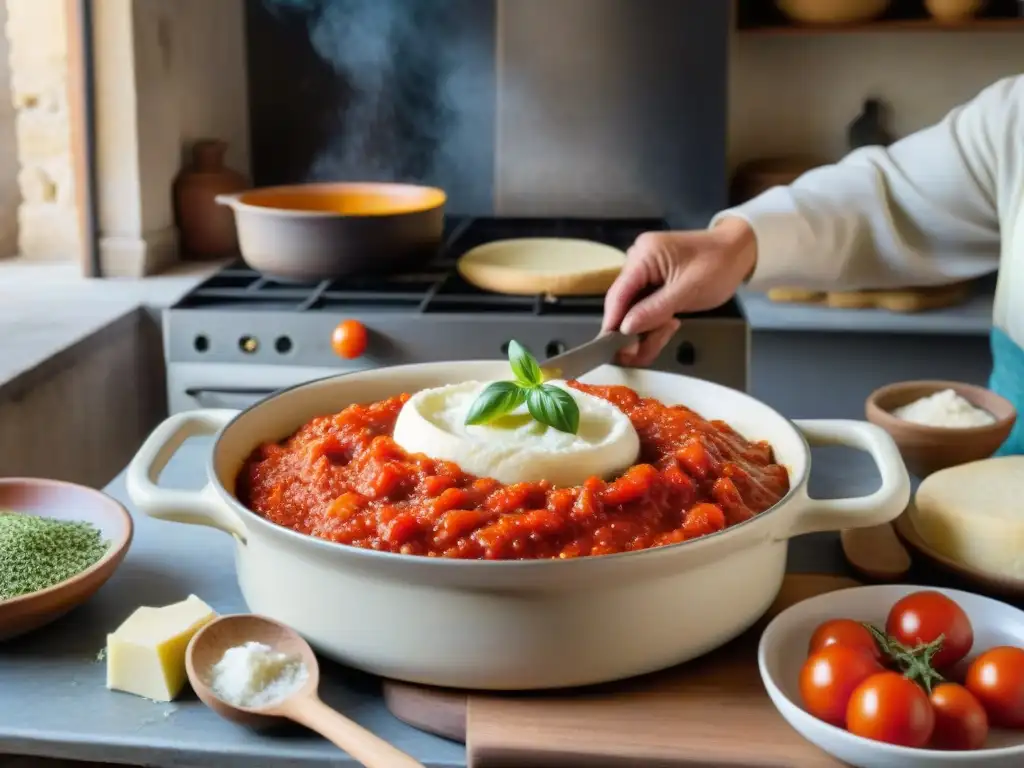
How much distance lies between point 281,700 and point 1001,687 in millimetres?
506

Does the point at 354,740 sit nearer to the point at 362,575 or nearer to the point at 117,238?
the point at 362,575

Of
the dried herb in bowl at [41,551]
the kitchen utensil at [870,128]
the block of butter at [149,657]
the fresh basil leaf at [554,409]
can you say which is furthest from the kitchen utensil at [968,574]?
the kitchen utensil at [870,128]

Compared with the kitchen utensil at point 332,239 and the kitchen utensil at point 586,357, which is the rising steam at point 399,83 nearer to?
the kitchen utensil at point 332,239

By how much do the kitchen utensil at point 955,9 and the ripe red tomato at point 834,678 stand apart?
8.15ft

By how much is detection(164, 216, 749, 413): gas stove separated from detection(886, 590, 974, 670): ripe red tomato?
1302mm

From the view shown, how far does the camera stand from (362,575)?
31.0 inches

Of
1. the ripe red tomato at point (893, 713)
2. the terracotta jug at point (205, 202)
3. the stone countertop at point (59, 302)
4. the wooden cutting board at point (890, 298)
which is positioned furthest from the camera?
the terracotta jug at point (205, 202)

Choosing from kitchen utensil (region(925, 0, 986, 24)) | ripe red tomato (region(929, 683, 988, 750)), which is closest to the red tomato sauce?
ripe red tomato (region(929, 683, 988, 750))

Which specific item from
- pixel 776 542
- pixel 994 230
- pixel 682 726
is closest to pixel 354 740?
pixel 682 726

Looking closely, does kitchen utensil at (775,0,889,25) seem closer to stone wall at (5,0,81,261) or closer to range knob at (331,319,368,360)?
range knob at (331,319,368,360)

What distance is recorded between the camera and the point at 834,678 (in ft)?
2.51

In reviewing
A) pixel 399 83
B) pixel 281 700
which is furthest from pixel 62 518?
pixel 399 83

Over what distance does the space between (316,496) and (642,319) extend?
20.1 inches

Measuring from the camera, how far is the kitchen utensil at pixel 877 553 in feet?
3.30
